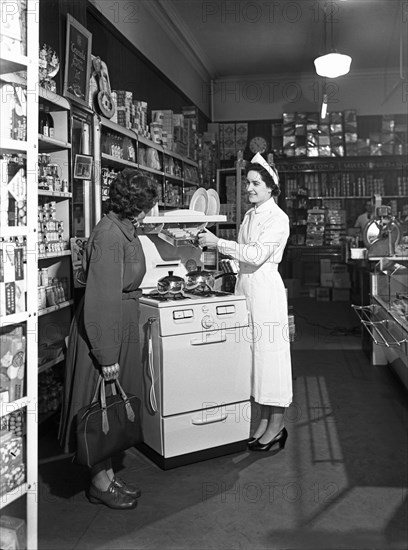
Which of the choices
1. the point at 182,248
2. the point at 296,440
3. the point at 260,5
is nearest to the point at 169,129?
the point at 260,5

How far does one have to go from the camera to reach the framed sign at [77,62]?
4.12 meters

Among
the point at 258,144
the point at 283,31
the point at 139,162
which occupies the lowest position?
the point at 139,162

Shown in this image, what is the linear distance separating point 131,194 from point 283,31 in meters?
7.02

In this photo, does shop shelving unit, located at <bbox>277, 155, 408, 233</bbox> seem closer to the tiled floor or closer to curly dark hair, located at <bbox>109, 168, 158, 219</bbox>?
the tiled floor

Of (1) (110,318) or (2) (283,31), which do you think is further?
(2) (283,31)

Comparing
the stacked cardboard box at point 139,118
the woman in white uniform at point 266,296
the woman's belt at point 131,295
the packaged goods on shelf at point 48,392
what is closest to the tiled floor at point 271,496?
the packaged goods on shelf at point 48,392

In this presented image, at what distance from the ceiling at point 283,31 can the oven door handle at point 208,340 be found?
16.8 ft

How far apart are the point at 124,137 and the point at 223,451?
318 centimetres

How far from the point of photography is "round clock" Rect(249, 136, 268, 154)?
12094 millimetres

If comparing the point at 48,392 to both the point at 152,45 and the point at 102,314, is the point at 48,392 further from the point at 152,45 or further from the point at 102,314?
the point at 152,45

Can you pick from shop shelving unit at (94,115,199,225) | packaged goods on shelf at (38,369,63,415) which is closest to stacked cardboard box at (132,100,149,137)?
shop shelving unit at (94,115,199,225)

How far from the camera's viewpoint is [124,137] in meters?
5.50

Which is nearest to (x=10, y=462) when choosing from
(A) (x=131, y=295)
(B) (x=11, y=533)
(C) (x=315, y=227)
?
(B) (x=11, y=533)

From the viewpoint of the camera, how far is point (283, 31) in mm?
8938
